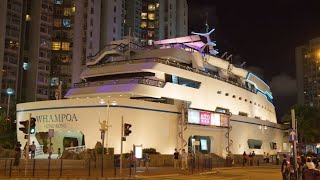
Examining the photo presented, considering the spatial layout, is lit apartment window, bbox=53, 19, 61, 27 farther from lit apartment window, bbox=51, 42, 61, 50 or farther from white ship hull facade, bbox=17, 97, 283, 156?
white ship hull facade, bbox=17, 97, 283, 156

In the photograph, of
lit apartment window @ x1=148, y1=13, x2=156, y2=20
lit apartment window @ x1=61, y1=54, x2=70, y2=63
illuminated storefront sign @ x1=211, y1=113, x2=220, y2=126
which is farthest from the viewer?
lit apartment window @ x1=148, y1=13, x2=156, y2=20

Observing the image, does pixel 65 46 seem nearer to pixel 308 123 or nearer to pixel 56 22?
pixel 56 22

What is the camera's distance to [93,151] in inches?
1508

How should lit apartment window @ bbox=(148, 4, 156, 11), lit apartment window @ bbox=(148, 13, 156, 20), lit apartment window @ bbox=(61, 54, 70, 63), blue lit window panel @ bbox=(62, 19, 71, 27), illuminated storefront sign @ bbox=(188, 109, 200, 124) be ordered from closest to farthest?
1. illuminated storefront sign @ bbox=(188, 109, 200, 124)
2. lit apartment window @ bbox=(61, 54, 70, 63)
3. blue lit window panel @ bbox=(62, 19, 71, 27)
4. lit apartment window @ bbox=(148, 13, 156, 20)
5. lit apartment window @ bbox=(148, 4, 156, 11)

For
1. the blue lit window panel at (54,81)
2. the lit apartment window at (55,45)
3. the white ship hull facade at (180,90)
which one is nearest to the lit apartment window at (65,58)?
the lit apartment window at (55,45)

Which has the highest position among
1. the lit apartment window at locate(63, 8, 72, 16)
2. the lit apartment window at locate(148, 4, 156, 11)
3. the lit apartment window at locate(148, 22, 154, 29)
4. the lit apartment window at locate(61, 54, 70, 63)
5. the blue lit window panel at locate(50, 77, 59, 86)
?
the lit apartment window at locate(148, 4, 156, 11)

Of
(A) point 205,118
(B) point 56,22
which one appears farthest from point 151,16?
(A) point 205,118

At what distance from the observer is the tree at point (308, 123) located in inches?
3526

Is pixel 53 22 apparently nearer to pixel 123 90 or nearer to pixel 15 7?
pixel 15 7

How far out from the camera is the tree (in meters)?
89.6

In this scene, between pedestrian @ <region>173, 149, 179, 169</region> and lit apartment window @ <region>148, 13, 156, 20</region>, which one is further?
lit apartment window @ <region>148, 13, 156, 20</region>

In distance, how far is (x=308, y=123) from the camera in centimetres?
8969

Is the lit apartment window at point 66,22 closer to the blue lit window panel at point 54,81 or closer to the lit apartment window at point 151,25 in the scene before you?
the blue lit window panel at point 54,81

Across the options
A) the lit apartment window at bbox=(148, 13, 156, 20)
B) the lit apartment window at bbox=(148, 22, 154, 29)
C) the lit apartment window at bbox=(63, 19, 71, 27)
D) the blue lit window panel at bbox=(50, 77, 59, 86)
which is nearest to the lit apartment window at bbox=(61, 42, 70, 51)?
the lit apartment window at bbox=(63, 19, 71, 27)
